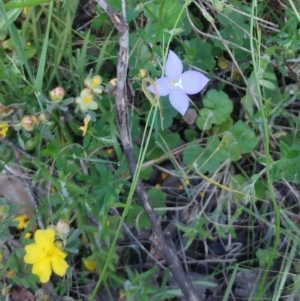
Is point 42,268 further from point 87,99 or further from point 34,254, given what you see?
point 87,99

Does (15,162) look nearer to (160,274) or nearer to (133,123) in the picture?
(133,123)

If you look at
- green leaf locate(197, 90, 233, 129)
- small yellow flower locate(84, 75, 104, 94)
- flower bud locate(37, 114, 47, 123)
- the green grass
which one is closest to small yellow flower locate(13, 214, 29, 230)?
the green grass

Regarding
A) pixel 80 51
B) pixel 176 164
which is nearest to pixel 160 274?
pixel 176 164

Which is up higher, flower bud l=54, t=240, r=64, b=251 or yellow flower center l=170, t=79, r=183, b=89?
yellow flower center l=170, t=79, r=183, b=89

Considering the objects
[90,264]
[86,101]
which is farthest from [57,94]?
[90,264]

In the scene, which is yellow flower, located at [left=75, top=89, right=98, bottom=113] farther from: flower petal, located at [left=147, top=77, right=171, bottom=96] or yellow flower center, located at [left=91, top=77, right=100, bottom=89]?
flower petal, located at [left=147, top=77, right=171, bottom=96]

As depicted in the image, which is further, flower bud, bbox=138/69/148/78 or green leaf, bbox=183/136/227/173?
green leaf, bbox=183/136/227/173
